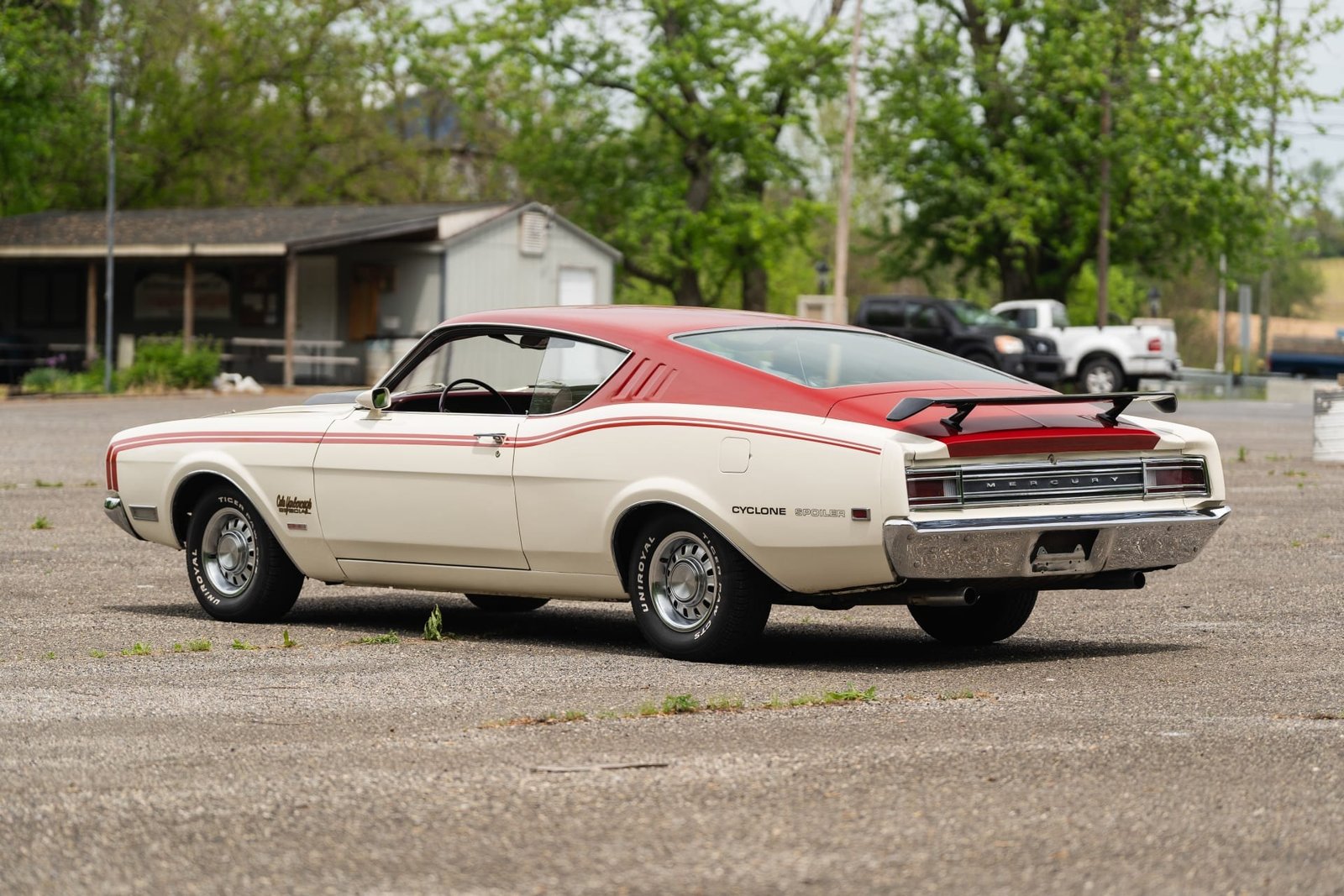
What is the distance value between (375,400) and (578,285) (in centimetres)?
3505

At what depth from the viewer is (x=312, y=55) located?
56812 mm

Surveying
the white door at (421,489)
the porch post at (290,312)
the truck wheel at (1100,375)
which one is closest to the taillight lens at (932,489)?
the white door at (421,489)

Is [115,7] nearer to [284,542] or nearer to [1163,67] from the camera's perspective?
[1163,67]

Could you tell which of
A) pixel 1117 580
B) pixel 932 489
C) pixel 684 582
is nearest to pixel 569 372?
pixel 684 582

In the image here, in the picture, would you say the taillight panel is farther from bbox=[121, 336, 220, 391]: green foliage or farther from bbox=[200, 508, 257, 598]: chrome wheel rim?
bbox=[121, 336, 220, 391]: green foliage

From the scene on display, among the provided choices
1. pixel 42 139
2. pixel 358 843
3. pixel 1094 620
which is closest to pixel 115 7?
pixel 42 139

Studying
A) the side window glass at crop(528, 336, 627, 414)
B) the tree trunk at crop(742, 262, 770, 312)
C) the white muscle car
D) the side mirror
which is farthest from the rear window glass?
the tree trunk at crop(742, 262, 770, 312)

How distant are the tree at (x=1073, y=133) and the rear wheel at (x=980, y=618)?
39031 mm

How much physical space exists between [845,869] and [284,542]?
17.4ft

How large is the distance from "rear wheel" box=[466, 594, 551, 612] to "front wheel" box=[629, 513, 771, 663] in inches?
78.1

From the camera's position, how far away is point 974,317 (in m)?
37.4

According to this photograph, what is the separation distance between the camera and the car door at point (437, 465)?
8.46 meters

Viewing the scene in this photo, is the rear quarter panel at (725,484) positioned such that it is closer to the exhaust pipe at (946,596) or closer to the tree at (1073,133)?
the exhaust pipe at (946,596)

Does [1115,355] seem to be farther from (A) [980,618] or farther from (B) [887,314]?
(A) [980,618]
